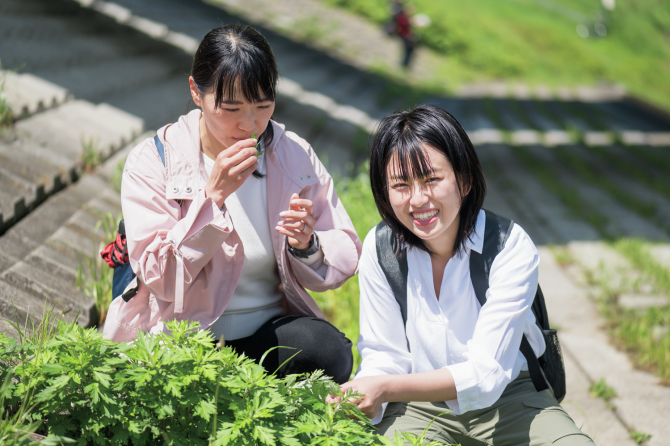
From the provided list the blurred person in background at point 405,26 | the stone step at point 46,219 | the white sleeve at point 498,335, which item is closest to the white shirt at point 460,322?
the white sleeve at point 498,335

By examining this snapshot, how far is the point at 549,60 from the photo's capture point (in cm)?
2016

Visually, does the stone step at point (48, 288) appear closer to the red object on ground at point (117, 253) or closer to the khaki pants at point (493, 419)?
the red object on ground at point (117, 253)

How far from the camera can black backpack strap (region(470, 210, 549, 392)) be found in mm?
1960

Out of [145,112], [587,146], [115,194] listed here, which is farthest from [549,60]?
[115,194]

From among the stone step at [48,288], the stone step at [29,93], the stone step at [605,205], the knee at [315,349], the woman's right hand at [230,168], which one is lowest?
the stone step at [48,288]

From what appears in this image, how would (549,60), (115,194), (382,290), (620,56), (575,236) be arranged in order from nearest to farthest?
(382,290) < (115,194) < (575,236) < (549,60) < (620,56)

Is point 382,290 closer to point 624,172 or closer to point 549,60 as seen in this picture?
point 624,172

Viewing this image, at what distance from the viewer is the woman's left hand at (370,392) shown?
69.2 inches

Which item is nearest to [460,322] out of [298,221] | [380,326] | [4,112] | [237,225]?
[380,326]

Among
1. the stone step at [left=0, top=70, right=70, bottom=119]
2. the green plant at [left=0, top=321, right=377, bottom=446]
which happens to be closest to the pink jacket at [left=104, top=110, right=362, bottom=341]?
the green plant at [left=0, top=321, right=377, bottom=446]

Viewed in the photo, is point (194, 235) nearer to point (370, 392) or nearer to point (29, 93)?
point (370, 392)

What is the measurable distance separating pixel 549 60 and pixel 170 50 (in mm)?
16412

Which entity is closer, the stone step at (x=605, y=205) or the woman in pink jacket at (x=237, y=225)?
the woman in pink jacket at (x=237, y=225)

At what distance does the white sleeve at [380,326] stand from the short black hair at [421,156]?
185 millimetres
